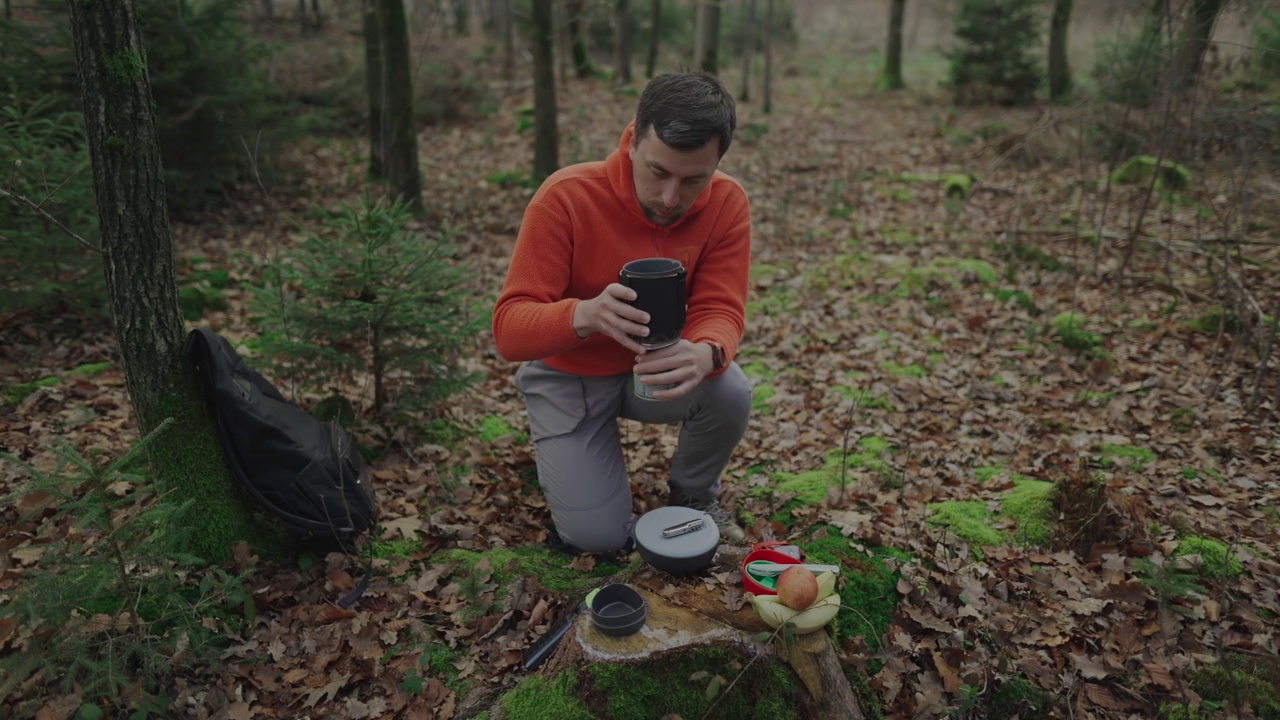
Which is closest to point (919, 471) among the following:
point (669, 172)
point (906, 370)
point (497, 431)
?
point (906, 370)

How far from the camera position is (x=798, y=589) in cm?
229

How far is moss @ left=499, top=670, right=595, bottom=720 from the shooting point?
2256 millimetres

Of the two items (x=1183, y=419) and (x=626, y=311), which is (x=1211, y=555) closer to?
(x=1183, y=419)

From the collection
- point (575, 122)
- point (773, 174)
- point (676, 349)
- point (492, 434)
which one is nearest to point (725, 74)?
point (575, 122)

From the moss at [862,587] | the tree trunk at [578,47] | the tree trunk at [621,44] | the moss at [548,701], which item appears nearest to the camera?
the moss at [548,701]

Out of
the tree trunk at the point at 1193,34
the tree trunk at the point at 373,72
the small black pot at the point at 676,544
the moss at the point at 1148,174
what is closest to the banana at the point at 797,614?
the small black pot at the point at 676,544

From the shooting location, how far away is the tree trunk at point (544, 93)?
810 centimetres

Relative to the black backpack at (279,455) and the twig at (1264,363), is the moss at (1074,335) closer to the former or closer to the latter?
the twig at (1264,363)

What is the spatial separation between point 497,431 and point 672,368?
217 cm

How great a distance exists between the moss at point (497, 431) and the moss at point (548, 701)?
223cm

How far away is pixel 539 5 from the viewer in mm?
8234

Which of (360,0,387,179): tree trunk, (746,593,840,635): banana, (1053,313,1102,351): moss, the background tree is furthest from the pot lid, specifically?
(360,0,387,179): tree trunk

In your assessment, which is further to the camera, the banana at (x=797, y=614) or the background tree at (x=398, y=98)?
the background tree at (x=398, y=98)

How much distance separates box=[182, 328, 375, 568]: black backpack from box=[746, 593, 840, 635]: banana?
74.6 inches
